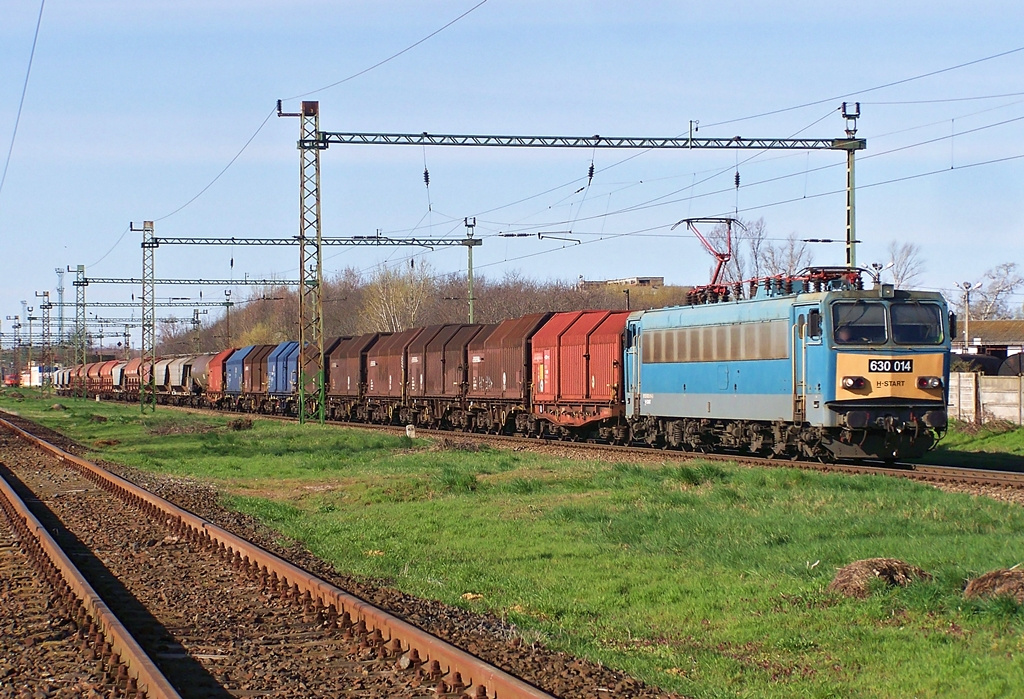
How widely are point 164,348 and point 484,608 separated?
185 meters

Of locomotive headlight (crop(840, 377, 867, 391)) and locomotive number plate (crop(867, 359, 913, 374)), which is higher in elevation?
locomotive number plate (crop(867, 359, 913, 374))

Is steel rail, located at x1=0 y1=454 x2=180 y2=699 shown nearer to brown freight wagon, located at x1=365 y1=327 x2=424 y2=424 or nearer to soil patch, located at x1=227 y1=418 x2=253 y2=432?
soil patch, located at x1=227 y1=418 x2=253 y2=432

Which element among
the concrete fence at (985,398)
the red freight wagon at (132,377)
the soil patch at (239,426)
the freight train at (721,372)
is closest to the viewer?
the freight train at (721,372)

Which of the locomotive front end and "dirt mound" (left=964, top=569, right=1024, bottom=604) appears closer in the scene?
"dirt mound" (left=964, top=569, right=1024, bottom=604)

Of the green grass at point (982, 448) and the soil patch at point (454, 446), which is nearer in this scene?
the green grass at point (982, 448)

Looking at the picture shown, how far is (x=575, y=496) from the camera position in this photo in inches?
694

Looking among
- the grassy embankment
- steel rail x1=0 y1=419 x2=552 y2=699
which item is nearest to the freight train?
the grassy embankment

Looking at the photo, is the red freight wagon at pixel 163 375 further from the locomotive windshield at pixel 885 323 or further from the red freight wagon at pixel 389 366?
the locomotive windshield at pixel 885 323

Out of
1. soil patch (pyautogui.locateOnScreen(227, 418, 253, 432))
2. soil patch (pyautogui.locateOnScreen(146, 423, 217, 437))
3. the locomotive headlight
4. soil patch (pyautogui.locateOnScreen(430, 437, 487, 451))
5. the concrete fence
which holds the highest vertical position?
the locomotive headlight

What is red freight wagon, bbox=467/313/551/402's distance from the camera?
118 ft

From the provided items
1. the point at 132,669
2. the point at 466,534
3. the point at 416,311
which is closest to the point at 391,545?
the point at 466,534

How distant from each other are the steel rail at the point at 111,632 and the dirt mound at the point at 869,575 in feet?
18.6

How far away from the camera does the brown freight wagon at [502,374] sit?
3606 centimetres

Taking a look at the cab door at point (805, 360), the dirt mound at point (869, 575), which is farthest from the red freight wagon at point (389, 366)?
the dirt mound at point (869, 575)
